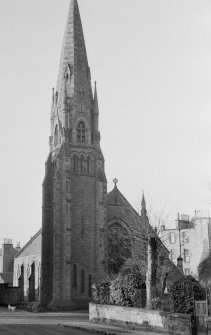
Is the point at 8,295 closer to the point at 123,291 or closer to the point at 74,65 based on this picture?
the point at 74,65

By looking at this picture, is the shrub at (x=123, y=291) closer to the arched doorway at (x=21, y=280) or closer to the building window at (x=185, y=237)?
the arched doorway at (x=21, y=280)

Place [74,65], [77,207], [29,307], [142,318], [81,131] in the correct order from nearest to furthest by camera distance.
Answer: [142,318], [29,307], [77,207], [81,131], [74,65]

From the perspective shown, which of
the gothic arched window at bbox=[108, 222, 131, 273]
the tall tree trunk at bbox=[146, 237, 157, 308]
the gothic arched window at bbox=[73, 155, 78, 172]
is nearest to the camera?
the tall tree trunk at bbox=[146, 237, 157, 308]

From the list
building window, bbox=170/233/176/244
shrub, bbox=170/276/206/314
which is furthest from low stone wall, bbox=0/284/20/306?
shrub, bbox=170/276/206/314

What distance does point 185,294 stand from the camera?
2780cm

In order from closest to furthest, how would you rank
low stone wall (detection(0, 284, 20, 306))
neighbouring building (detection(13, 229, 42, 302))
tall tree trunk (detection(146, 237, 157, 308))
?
tall tree trunk (detection(146, 237, 157, 308))
low stone wall (detection(0, 284, 20, 306))
neighbouring building (detection(13, 229, 42, 302))

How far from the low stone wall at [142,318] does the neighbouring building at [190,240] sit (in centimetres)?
4579

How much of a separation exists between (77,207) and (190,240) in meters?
32.5

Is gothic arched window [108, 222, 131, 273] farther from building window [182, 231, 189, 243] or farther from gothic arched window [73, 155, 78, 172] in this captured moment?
building window [182, 231, 189, 243]

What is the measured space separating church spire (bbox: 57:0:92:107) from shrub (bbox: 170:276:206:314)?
33662 mm

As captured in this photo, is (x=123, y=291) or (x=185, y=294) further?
(x=123, y=291)

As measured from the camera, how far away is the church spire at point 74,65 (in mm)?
58875

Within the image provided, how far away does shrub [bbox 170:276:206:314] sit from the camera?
27.5 metres

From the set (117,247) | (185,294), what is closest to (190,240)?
(117,247)
